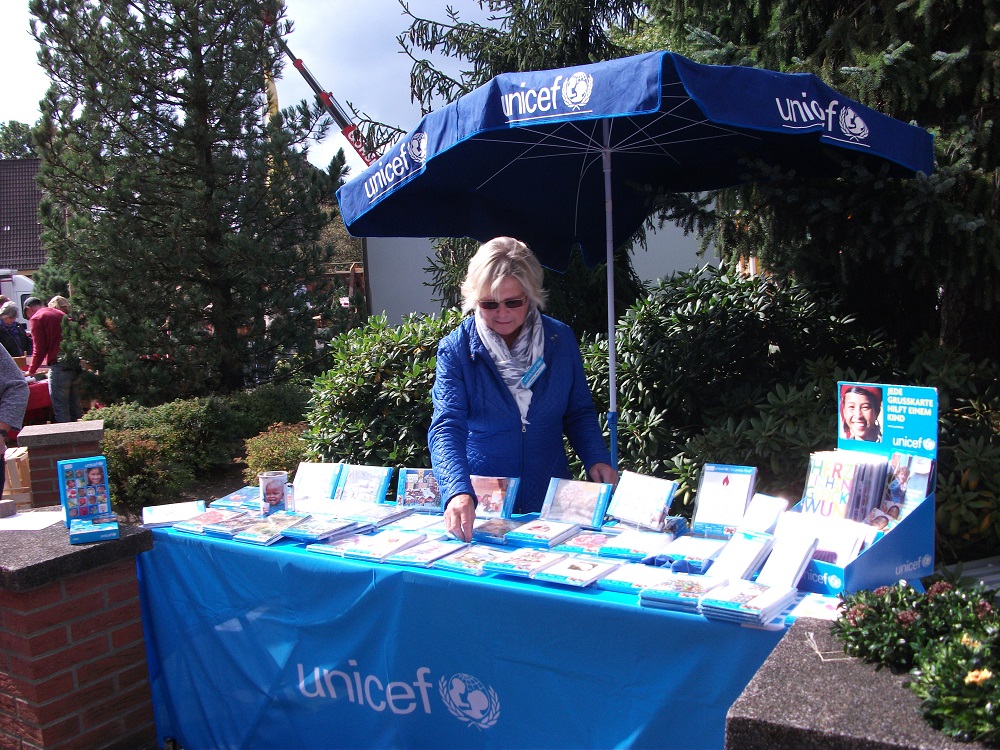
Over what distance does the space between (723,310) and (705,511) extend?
2.59 meters

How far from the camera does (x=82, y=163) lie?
30.5 ft

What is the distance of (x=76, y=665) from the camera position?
2.75m

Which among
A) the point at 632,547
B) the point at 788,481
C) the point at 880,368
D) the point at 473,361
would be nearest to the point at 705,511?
the point at 632,547

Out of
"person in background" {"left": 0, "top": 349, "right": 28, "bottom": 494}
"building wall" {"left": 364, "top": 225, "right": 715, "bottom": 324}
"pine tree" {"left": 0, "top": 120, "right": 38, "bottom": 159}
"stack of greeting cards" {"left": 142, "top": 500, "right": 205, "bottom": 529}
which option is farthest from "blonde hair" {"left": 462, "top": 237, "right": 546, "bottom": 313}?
"pine tree" {"left": 0, "top": 120, "right": 38, "bottom": 159}

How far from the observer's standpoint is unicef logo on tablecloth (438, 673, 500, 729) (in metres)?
2.24

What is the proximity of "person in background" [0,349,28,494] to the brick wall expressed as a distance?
2.88 meters

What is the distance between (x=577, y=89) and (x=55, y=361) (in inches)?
343

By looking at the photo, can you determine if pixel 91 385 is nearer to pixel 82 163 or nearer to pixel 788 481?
pixel 82 163

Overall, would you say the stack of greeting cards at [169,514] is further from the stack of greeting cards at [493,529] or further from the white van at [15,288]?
the white van at [15,288]

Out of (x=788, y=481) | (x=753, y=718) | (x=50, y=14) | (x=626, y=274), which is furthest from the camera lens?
(x=50, y=14)

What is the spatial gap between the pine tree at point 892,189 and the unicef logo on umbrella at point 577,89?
1.75 metres

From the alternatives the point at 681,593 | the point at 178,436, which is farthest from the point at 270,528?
the point at 178,436

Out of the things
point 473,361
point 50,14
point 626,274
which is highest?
point 50,14

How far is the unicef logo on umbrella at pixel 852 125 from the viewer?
128 inches
